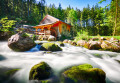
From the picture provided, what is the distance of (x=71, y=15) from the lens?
34969 millimetres

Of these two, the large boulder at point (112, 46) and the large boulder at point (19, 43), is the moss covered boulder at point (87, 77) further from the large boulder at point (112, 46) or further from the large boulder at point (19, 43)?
the large boulder at point (112, 46)

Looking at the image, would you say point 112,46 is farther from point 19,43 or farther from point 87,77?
point 19,43

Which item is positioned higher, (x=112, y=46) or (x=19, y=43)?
(x=19, y=43)

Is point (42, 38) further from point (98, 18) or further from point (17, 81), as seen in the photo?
point (98, 18)

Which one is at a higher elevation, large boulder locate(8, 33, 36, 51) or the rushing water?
large boulder locate(8, 33, 36, 51)

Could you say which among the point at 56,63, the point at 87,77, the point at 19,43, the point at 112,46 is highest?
the point at 19,43

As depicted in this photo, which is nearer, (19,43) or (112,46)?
(19,43)

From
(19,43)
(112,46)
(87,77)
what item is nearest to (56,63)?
(87,77)

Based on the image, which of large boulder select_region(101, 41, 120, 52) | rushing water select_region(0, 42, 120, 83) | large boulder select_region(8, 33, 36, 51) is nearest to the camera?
rushing water select_region(0, 42, 120, 83)

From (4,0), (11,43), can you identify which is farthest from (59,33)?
(4,0)

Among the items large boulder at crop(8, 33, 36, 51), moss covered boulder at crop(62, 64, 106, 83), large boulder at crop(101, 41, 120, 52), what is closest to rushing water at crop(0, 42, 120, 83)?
moss covered boulder at crop(62, 64, 106, 83)

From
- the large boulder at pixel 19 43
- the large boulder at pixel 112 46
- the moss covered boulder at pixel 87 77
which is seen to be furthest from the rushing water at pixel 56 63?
the large boulder at pixel 112 46

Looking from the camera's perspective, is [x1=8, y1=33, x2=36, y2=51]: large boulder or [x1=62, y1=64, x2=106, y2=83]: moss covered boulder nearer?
[x1=62, y1=64, x2=106, y2=83]: moss covered boulder

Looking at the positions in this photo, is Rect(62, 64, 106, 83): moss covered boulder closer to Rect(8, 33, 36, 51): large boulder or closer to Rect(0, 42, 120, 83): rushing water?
Rect(0, 42, 120, 83): rushing water
